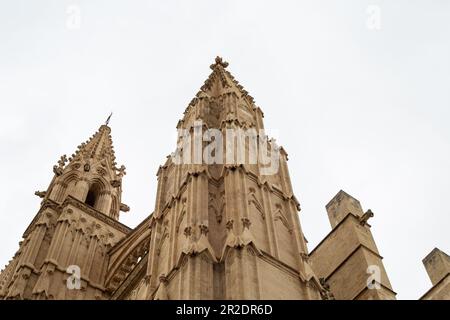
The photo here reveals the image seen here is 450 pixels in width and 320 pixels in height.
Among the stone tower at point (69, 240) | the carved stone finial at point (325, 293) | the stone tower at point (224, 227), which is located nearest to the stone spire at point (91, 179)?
the stone tower at point (69, 240)

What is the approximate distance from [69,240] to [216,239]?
12.5 metres

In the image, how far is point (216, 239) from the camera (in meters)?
12.7

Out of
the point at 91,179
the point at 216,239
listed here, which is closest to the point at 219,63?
the point at 91,179

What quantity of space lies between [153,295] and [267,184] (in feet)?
14.7

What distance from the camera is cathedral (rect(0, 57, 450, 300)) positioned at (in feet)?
38.3

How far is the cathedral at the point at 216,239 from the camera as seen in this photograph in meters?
11.7

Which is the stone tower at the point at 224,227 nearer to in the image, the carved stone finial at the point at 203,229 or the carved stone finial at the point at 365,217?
the carved stone finial at the point at 203,229

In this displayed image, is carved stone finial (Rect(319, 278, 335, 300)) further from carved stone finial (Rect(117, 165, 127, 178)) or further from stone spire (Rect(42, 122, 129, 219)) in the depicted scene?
carved stone finial (Rect(117, 165, 127, 178))

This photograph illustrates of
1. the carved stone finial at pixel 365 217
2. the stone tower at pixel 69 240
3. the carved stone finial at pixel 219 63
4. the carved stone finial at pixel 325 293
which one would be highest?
the carved stone finial at pixel 219 63

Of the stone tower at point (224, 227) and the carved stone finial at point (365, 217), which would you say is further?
the carved stone finial at point (365, 217)

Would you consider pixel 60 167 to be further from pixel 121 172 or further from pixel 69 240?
pixel 69 240

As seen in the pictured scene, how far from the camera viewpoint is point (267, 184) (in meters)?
15.2

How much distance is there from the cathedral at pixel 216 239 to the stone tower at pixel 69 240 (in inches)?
2.2
